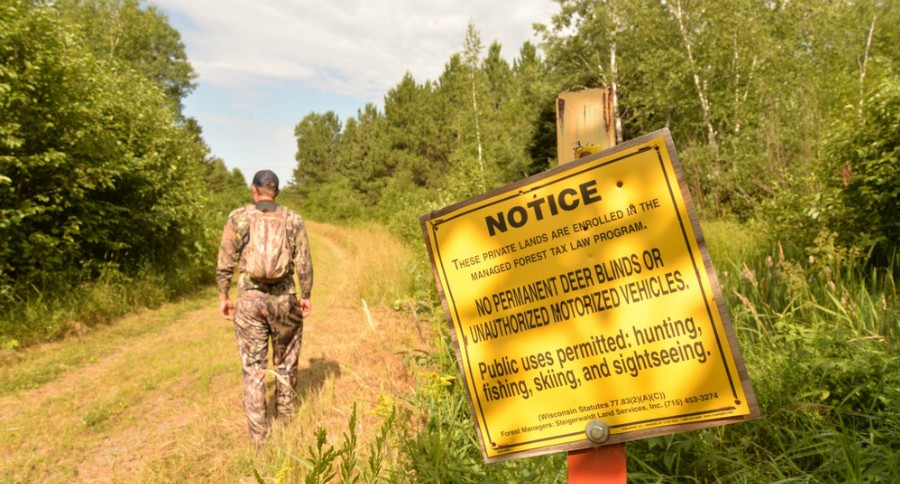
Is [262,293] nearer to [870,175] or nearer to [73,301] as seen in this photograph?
[73,301]

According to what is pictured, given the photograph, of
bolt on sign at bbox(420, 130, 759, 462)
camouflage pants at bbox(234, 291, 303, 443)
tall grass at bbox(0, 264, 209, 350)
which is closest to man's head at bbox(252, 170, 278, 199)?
camouflage pants at bbox(234, 291, 303, 443)

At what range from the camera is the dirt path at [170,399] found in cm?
308

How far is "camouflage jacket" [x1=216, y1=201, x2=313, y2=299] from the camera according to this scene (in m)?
3.46

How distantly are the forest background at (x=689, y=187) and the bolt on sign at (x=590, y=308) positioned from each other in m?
0.63

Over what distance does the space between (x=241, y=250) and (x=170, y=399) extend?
2.05 metres

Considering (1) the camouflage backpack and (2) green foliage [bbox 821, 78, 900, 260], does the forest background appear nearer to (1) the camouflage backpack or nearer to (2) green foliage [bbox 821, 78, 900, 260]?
(2) green foliage [bbox 821, 78, 900, 260]

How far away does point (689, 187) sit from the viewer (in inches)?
376

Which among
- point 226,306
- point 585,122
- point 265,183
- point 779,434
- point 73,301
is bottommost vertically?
point 779,434

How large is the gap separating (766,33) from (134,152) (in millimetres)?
19919

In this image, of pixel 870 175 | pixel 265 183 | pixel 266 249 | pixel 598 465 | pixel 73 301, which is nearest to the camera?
pixel 598 465

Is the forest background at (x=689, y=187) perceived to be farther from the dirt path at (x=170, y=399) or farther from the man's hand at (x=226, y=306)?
the man's hand at (x=226, y=306)

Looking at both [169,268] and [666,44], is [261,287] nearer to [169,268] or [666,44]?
[169,268]

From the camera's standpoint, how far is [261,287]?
3.46 meters

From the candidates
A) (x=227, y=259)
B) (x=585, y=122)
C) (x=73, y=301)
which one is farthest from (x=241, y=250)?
(x=73, y=301)
